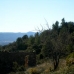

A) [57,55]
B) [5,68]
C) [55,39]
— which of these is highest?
[55,39]

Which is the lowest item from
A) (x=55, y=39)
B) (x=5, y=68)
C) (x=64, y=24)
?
(x=5, y=68)

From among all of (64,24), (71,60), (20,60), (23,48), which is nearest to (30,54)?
(20,60)

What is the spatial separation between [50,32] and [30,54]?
646 cm

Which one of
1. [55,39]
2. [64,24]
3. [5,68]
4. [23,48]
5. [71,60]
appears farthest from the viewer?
[64,24]

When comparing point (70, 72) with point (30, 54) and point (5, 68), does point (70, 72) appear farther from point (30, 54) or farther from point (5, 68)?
point (30, 54)

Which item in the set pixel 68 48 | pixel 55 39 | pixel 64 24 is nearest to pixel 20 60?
pixel 68 48

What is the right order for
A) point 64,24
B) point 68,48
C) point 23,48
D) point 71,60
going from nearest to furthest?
point 71,60 < point 68,48 < point 23,48 < point 64,24

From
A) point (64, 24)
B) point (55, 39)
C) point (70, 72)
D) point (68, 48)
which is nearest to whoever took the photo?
point (70, 72)

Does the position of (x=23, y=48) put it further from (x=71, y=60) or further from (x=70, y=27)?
(x=71, y=60)

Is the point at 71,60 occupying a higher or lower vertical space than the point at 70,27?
lower

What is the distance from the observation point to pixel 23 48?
40.1 metres

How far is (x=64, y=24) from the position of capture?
1800 inches

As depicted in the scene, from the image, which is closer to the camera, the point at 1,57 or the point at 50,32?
the point at 50,32

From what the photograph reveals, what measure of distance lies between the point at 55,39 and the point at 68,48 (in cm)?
522
